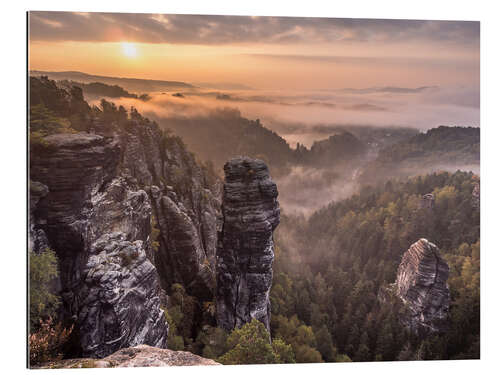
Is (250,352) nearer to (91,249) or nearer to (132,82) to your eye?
(91,249)

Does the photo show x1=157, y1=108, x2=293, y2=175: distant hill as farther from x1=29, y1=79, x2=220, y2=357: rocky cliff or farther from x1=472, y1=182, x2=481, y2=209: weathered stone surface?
x1=472, y1=182, x2=481, y2=209: weathered stone surface

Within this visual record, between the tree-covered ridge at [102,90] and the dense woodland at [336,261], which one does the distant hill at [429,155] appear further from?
the tree-covered ridge at [102,90]

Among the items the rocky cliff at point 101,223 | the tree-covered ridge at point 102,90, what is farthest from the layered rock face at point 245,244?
the tree-covered ridge at point 102,90

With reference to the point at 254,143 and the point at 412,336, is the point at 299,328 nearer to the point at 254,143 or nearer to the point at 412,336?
the point at 412,336

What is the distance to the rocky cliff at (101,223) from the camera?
649cm

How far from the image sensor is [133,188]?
7.60 meters

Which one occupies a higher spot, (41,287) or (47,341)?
(41,287)

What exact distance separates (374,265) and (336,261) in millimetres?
1110

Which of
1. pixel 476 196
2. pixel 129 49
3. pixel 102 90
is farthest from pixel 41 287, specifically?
pixel 476 196

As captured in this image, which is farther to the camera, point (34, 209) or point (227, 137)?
point (227, 137)

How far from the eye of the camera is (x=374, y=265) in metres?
9.03

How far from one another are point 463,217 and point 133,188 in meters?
7.76

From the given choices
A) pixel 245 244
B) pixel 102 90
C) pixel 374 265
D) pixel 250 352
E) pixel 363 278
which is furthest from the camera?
pixel 374 265
